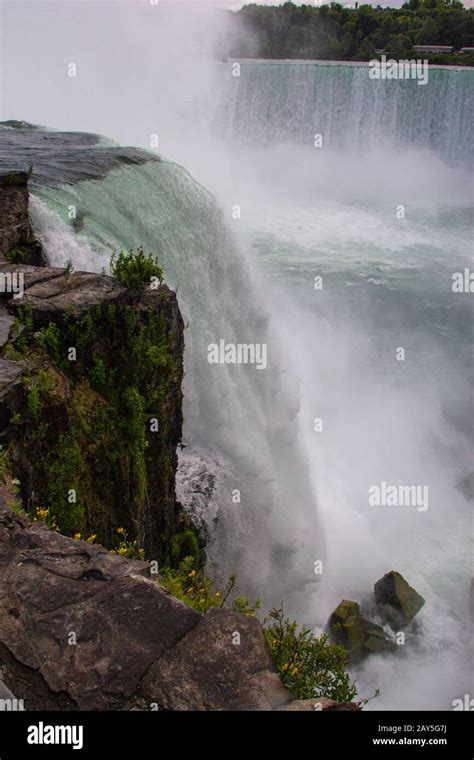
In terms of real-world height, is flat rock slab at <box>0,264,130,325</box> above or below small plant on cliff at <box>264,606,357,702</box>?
above

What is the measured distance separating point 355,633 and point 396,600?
49.5 inches

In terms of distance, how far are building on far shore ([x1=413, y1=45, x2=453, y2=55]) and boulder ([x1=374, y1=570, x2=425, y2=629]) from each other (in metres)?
36.0

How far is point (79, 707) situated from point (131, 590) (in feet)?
2.28

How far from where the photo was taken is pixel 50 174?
1006 centimetres

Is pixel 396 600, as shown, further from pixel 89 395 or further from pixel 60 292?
pixel 60 292

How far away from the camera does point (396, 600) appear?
1218cm

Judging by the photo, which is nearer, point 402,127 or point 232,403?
point 232,403

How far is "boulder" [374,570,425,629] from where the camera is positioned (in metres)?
12.1

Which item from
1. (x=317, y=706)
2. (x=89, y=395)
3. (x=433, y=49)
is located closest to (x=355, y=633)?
(x=89, y=395)

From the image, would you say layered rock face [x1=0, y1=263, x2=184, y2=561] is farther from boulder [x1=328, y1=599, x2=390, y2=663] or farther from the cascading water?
boulder [x1=328, y1=599, x2=390, y2=663]

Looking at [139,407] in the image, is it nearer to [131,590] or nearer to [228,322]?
[131,590]

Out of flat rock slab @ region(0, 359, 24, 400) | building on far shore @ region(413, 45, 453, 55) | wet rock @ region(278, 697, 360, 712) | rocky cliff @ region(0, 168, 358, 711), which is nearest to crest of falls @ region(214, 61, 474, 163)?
building on far shore @ region(413, 45, 453, 55)

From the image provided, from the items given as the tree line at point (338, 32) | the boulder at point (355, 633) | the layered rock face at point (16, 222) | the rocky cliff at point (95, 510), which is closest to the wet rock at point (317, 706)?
the rocky cliff at point (95, 510)
